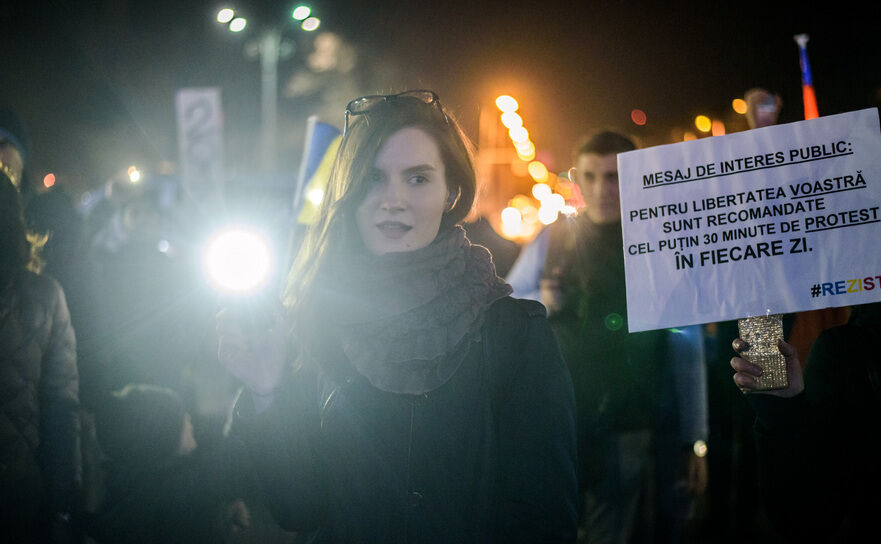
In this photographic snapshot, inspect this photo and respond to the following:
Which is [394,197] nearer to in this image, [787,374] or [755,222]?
[755,222]

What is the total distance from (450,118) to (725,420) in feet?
8.00

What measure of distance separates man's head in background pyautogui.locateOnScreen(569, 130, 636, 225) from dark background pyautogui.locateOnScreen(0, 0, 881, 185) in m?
0.83

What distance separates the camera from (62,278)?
158 inches

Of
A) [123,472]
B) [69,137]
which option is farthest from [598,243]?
[69,137]

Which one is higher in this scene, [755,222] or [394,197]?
[394,197]

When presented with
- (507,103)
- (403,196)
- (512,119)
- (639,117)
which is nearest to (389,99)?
(403,196)

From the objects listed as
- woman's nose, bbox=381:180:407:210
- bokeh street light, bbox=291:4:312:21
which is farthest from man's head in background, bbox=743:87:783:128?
bokeh street light, bbox=291:4:312:21

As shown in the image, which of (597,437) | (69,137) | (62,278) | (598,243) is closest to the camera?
(597,437)

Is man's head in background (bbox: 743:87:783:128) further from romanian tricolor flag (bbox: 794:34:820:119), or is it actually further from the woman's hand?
the woman's hand

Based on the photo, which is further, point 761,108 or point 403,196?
point 761,108

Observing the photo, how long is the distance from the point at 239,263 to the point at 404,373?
0.91 meters

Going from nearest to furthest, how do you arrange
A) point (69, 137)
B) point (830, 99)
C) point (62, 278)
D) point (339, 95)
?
point (62, 278) < point (830, 99) < point (69, 137) < point (339, 95)

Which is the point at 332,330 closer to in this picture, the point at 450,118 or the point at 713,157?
the point at 450,118

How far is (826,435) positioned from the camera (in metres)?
2.10
